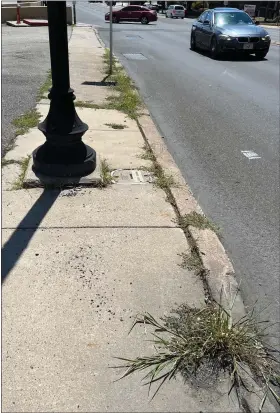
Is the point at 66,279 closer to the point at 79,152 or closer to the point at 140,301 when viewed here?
the point at 140,301

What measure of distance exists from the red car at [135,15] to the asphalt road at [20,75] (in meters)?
22.6

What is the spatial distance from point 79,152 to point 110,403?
9.13 feet

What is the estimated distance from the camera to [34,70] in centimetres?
1121

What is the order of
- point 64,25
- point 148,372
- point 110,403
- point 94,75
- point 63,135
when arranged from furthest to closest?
point 94,75 → point 63,135 → point 64,25 → point 148,372 → point 110,403

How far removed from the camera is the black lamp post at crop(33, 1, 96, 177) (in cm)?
394

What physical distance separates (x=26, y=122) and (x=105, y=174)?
2389 millimetres

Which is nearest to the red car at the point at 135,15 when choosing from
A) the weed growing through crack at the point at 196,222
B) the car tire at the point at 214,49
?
the car tire at the point at 214,49

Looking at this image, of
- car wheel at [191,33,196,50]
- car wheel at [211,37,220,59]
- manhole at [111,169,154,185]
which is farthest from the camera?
car wheel at [191,33,196,50]

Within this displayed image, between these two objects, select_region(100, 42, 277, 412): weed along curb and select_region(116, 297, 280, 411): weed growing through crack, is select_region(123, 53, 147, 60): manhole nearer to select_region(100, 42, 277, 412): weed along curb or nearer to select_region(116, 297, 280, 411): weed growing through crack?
Answer: select_region(100, 42, 277, 412): weed along curb

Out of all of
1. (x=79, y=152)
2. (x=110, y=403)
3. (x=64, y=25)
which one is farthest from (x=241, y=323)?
(x=64, y=25)

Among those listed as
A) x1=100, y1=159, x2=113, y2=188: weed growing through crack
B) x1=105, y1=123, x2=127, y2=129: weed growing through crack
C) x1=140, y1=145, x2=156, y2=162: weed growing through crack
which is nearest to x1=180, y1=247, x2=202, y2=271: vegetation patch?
x1=100, y1=159, x2=113, y2=188: weed growing through crack

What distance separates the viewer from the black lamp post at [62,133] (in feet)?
12.9

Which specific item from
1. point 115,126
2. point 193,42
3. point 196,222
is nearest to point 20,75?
point 115,126

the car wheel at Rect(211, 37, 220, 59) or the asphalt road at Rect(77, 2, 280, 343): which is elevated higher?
the car wheel at Rect(211, 37, 220, 59)
